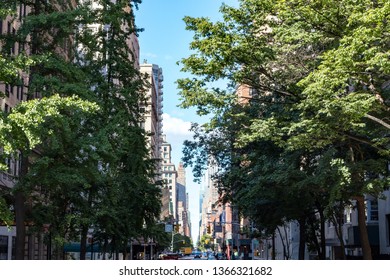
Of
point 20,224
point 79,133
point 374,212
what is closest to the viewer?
point 20,224

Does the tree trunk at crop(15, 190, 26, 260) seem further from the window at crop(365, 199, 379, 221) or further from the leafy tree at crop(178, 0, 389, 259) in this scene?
the window at crop(365, 199, 379, 221)

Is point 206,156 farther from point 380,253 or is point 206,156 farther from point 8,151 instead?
point 8,151

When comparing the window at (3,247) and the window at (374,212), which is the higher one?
the window at (374,212)

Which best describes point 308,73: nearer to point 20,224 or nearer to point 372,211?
point 20,224

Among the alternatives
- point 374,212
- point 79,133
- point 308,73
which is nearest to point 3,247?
point 79,133

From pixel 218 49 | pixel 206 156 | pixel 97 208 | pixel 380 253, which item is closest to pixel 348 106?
pixel 218 49

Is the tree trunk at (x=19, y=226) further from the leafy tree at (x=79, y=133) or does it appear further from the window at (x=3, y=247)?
the window at (x=3, y=247)

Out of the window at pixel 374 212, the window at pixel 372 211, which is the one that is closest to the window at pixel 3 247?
the window at pixel 372 211

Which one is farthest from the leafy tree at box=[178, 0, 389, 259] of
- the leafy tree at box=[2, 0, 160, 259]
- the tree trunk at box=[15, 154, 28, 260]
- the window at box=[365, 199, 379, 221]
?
the window at box=[365, 199, 379, 221]

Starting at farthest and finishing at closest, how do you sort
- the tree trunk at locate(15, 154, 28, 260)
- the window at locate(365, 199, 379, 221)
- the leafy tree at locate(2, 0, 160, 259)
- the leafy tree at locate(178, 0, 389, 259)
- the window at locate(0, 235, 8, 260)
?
the window at locate(365, 199, 379, 221) → the window at locate(0, 235, 8, 260) → the tree trunk at locate(15, 154, 28, 260) → the leafy tree at locate(2, 0, 160, 259) → the leafy tree at locate(178, 0, 389, 259)

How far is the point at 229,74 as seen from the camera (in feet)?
90.5

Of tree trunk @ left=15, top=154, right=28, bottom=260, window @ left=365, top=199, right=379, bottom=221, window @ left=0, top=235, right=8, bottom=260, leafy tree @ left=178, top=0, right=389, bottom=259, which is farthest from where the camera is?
window @ left=365, top=199, right=379, bottom=221

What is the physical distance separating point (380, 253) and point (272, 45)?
25.4 metres

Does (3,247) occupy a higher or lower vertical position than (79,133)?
lower
